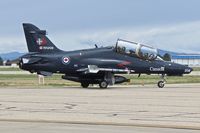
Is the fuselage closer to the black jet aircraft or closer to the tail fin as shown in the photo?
the black jet aircraft

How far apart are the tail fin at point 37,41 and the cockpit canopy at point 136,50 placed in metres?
3.53

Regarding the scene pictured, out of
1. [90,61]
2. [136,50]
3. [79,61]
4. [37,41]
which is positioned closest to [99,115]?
[90,61]

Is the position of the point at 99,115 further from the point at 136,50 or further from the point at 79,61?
the point at 136,50

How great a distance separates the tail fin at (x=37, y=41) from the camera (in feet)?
102

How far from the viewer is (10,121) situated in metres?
13.5

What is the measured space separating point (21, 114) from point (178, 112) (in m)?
4.21

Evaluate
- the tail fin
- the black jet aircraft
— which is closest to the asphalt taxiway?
the black jet aircraft

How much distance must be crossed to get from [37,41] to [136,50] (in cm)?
536

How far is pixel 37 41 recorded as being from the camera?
31.2 m

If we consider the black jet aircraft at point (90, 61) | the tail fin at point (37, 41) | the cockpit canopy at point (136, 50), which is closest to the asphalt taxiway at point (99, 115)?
the black jet aircraft at point (90, 61)

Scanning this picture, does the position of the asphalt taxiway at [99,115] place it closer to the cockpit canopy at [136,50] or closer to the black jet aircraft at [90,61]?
the black jet aircraft at [90,61]

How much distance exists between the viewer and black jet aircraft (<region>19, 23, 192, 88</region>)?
30.3 m

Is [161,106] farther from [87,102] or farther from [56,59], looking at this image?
[56,59]

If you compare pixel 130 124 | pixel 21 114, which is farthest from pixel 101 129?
pixel 21 114
